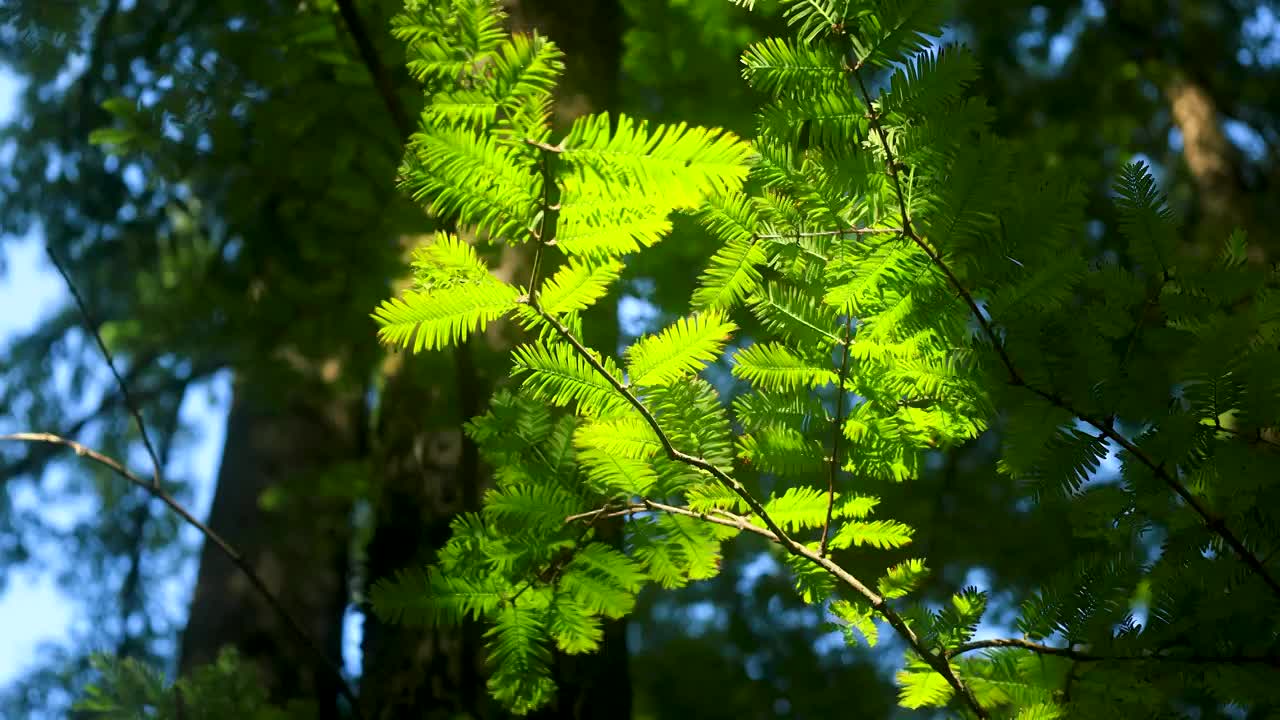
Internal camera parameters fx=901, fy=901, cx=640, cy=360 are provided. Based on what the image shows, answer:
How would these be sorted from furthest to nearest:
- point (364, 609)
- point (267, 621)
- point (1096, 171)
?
point (267, 621) < point (1096, 171) < point (364, 609)

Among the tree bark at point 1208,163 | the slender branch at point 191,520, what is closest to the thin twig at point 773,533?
the slender branch at point 191,520

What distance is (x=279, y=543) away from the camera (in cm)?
406

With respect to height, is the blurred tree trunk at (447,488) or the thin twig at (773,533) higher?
the blurred tree trunk at (447,488)

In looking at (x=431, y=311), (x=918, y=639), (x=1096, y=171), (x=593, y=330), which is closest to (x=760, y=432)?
(x=918, y=639)

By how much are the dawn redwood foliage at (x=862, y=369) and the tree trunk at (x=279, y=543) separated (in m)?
2.67

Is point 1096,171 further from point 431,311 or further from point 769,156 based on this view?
point 431,311

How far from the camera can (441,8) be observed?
2.53ft

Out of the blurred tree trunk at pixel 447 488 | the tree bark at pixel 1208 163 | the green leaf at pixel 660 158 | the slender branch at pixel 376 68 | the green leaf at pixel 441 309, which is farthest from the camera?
the tree bark at pixel 1208 163

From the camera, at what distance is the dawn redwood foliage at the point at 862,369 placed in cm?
79

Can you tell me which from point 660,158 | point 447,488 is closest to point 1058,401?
point 660,158

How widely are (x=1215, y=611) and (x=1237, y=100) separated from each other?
4.32 meters

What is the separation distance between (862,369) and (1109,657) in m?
0.39

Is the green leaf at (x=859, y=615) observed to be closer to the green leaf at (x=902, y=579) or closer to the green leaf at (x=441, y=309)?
the green leaf at (x=902, y=579)

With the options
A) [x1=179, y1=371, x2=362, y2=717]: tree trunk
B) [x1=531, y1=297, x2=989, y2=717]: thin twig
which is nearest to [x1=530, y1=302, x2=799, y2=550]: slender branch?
[x1=531, y1=297, x2=989, y2=717]: thin twig
